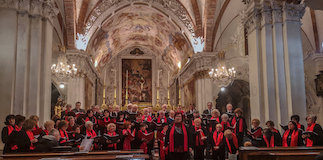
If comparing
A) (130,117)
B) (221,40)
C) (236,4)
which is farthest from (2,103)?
(221,40)

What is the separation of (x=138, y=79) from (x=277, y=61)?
21588mm

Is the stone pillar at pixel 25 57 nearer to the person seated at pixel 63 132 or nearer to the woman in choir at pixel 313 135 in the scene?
the person seated at pixel 63 132

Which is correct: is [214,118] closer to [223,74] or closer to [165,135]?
[165,135]

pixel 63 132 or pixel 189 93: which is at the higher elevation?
pixel 189 93

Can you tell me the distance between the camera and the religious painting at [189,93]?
60.2 feet

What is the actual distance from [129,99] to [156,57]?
4.76 m

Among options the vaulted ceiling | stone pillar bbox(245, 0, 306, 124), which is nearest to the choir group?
stone pillar bbox(245, 0, 306, 124)

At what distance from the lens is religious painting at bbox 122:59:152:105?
2777 centimetres

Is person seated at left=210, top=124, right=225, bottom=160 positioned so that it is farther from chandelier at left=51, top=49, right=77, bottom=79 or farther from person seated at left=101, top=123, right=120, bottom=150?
chandelier at left=51, top=49, right=77, bottom=79

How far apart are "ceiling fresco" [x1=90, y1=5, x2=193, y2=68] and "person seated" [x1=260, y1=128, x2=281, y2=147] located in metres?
12.0

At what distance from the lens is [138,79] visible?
92.7ft

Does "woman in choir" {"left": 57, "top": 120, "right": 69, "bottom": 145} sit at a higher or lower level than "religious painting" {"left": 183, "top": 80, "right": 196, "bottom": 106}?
lower

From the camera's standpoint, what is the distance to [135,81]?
28.2 meters

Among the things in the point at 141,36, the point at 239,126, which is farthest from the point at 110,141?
the point at 141,36
